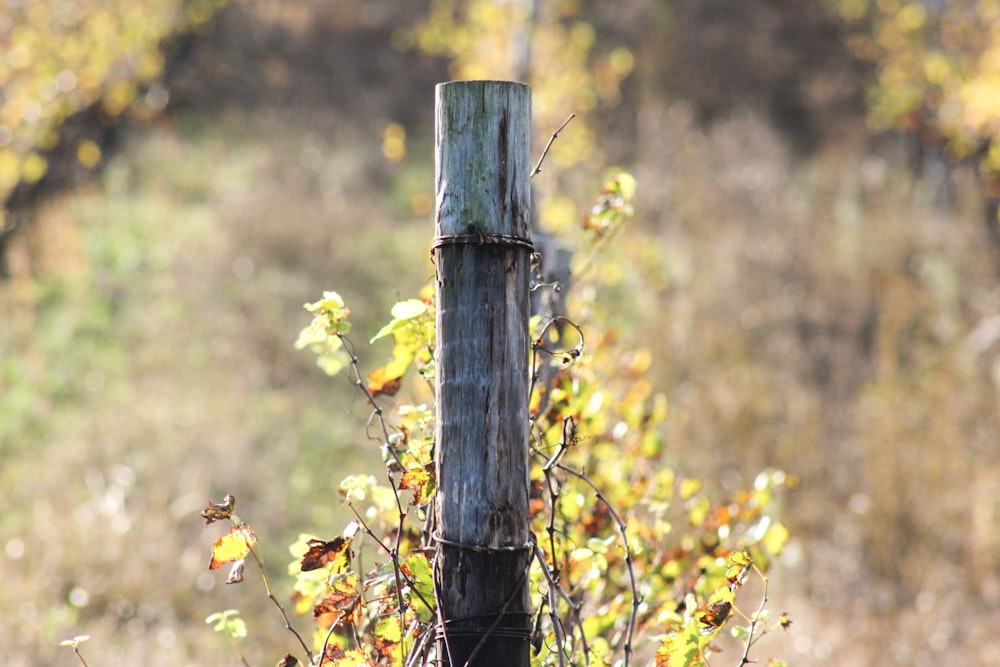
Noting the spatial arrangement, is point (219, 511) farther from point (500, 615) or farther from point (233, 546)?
point (500, 615)

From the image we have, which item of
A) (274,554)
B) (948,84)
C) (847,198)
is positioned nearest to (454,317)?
(274,554)

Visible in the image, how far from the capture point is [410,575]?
1.85m

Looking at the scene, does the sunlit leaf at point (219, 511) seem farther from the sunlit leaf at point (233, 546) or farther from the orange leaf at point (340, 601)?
the orange leaf at point (340, 601)

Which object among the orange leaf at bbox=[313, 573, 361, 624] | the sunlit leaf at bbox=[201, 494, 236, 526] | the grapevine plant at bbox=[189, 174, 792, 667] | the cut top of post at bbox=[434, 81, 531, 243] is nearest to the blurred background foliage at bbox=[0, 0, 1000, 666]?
the grapevine plant at bbox=[189, 174, 792, 667]

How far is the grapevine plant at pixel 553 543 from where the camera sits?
1.86m

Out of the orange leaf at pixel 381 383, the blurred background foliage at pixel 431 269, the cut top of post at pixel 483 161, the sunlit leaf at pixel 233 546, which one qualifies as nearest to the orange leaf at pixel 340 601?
the sunlit leaf at pixel 233 546

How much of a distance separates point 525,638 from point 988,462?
608 cm

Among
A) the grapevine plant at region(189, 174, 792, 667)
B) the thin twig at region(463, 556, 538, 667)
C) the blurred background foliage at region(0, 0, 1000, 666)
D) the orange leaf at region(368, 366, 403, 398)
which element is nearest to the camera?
the thin twig at region(463, 556, 538, 667)

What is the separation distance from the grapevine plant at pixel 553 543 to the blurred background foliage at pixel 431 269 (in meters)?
0.86

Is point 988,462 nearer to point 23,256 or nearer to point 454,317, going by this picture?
point 454,317

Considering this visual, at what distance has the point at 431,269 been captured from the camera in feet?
26.9

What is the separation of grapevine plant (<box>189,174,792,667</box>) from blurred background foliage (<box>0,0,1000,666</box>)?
0.86 metres

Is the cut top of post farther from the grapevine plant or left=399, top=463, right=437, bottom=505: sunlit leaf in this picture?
left=399, top=463, right=437, bottom=505: sunlit leaf

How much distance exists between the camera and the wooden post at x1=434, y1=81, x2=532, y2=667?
1788 mm
